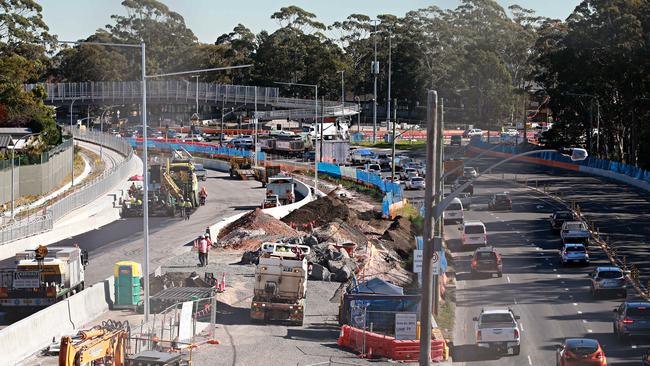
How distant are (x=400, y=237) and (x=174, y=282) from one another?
21.7 metres


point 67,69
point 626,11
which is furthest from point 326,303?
point 67,69

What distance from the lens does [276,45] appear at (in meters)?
186

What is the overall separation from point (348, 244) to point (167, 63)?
146122mm

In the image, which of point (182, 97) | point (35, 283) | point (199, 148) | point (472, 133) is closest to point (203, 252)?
point (35, 283)

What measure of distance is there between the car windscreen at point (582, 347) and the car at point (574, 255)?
79.5ft

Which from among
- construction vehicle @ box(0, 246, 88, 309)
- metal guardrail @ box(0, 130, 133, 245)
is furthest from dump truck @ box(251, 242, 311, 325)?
metal guardrail @ box(0, 130, 133, 245)

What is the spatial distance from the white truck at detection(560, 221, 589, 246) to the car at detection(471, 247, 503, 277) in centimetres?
903

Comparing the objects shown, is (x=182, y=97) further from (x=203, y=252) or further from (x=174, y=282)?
(x=174, y=282)

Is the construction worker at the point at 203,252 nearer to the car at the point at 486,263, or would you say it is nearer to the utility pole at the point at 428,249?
the car at the point at 486,263

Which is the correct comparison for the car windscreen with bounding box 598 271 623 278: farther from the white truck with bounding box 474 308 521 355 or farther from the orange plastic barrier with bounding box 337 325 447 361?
the orange plastic barrier with bounding box 337 325 447 361

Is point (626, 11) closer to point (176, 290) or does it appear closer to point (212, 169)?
point (212, 169)

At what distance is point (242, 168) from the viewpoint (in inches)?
4422

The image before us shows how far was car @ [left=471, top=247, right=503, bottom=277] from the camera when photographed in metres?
53.0

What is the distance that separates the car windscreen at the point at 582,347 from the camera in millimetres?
31531
